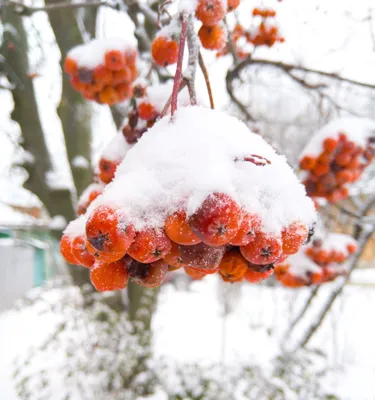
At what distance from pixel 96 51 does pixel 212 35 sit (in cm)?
54

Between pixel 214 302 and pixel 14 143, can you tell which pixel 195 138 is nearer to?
pixel 14 143

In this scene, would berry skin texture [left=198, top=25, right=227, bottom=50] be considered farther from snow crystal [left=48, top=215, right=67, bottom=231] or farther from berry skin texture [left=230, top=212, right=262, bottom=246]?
snow crystal [left=48, top=215, right=67, bottom=231]

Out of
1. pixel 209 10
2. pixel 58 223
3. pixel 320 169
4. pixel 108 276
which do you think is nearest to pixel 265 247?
pixel 108 276

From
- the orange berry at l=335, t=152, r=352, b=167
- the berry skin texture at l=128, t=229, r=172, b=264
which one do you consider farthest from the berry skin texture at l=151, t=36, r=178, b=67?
the orange berry at l=335, t=152, r=352, b=167

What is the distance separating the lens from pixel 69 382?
283cm

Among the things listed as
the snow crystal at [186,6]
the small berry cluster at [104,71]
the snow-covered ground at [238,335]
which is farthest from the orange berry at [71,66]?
the snow-covered ground at [238,335]

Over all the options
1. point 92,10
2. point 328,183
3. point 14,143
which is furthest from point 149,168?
point 14,143

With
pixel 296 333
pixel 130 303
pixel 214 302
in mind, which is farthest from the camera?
pixel 214 302

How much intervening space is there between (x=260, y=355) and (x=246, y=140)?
5.61 m

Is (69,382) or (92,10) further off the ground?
(92,10)

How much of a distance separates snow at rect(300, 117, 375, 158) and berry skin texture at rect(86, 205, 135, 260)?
1263 mm

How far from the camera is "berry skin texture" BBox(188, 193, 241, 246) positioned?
0.46 metres

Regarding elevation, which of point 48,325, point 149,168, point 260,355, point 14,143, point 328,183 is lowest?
point 260,355

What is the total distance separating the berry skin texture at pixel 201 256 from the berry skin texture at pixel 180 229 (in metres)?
0.04
